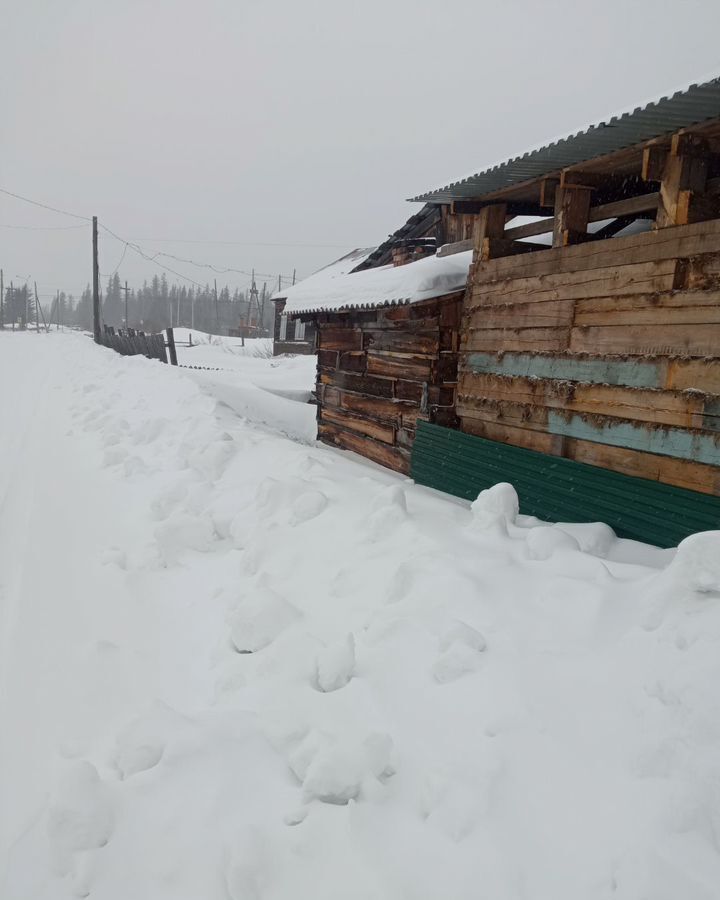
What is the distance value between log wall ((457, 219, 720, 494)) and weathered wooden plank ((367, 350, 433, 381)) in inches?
32.9

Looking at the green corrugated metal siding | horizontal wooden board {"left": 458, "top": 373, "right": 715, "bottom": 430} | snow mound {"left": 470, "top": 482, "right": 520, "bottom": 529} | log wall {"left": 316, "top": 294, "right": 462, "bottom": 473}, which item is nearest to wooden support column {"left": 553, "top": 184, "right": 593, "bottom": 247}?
→ horizontal wooden board {"left": 458, "top": 373, "right": 715, "bottom": 430}

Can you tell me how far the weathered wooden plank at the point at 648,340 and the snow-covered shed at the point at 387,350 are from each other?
195 cm

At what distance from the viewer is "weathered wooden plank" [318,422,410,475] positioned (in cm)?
794

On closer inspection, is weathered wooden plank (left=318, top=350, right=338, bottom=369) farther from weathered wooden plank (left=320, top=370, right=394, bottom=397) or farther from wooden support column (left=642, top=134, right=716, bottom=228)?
wooden support column (left=642, top=134, right=716, bottom=228)

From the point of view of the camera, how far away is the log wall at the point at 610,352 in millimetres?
4105

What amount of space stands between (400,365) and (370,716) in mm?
5646

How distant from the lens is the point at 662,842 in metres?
1.83

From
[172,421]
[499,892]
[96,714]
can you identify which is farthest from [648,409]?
[172,421]

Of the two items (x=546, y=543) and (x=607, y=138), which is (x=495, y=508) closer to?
(x=546, y=543)

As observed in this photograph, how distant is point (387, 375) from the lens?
8.18m

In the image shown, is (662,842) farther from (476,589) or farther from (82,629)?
(82,629)

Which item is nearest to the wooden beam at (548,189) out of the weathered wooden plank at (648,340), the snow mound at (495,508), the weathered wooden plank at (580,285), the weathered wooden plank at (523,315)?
the weathered wooden plank at (580,285)

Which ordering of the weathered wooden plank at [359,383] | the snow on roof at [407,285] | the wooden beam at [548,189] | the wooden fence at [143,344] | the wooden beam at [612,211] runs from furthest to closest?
1. the wooden fence at [143,344]
2. the weathered wooden plank at [359,383]
3. the snow on roof at [407,285]
4. the wooden beam at [548,189]
5. the wooden beam at [612,211]

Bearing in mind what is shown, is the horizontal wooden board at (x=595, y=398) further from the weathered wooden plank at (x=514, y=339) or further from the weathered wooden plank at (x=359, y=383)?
the weathered wooden plank at (x=359, y=383)
